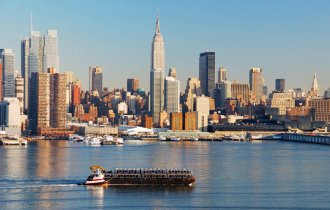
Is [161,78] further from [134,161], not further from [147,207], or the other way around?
[147,207]

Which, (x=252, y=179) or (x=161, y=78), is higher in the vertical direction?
(x=161, y=78)

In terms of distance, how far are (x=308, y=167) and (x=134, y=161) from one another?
12912 millimetres

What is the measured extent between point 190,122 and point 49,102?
24.8 meters

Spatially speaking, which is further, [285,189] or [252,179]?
[252,179]

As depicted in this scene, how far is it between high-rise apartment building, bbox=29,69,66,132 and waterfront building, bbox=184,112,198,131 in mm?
21186

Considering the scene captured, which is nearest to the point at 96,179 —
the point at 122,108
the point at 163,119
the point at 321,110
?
the point at 163,119

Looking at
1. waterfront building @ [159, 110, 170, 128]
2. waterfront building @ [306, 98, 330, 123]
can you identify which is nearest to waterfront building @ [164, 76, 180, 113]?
waterfront building @ [159, 110, 170, 128]

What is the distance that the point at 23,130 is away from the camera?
473 feet

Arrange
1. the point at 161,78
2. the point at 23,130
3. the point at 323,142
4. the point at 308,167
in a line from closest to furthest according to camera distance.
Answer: the point at 308,167 < the point at 323,142 < the point at 23,130 < the point at 161,78

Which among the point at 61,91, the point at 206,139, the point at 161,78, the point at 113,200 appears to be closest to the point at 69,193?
the point at 113,200

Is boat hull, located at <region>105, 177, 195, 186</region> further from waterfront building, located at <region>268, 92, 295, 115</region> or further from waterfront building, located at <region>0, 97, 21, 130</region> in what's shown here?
waterfront building, located at <region>268, 92, 295, 115</region>

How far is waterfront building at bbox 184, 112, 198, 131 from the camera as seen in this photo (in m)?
147

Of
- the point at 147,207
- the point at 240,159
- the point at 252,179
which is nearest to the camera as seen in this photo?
the point at 147,207

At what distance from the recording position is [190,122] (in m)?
148
